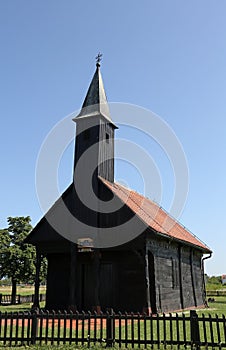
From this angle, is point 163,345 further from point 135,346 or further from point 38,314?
point 38,314

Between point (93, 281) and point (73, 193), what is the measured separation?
523cm

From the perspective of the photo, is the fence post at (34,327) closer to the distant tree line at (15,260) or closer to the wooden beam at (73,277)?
the wooden beam at (73,277)

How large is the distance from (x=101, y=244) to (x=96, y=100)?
9485 millimetres

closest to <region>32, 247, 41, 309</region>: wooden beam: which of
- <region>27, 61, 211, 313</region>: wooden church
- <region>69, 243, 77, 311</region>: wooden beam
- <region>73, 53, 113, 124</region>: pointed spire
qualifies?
<region>27, 61, 211, 313</region>: wooden church

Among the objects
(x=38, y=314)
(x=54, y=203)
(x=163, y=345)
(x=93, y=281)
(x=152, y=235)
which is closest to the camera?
(x=163, y=345)

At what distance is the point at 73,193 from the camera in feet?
70.2

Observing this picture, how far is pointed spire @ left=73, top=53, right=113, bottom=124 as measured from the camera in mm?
22641

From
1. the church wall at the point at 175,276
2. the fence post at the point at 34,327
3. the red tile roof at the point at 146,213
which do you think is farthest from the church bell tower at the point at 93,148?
the fence post at the point at 34,327

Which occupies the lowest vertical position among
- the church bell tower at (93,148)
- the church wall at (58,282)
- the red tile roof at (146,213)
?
the church wall at (58,282)

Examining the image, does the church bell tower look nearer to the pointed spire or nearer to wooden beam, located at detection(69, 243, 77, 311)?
the pointed spire

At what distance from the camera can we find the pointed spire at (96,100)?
22.6m

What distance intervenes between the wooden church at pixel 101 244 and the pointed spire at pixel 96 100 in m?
0.09

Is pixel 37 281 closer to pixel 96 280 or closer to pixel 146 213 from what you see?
pixel 96 280

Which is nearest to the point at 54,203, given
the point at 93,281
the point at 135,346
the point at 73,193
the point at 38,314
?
the point at 73,193
